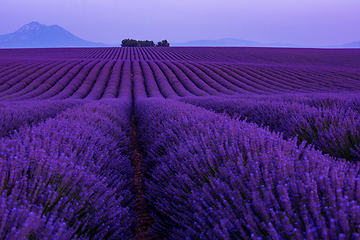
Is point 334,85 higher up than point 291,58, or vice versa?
point 291,58

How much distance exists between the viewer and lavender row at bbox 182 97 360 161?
2.65 metres

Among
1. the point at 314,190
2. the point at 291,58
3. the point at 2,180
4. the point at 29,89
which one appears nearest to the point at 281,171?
the point at 314,190

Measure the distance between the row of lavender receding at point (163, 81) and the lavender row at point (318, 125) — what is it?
10.1 metres

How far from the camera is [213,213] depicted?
150 cm

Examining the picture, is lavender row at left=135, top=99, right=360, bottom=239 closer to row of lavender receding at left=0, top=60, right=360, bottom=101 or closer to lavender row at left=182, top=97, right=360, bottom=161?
lavender row at left=182, top=97, right=360, bottom=161

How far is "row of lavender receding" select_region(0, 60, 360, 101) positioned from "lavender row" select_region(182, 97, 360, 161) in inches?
397

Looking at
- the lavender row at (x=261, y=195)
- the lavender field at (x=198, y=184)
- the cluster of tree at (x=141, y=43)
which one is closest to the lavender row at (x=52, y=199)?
the lavender field at (x=198, y=184)

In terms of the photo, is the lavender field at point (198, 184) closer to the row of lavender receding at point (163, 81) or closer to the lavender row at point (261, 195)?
the lavender row at point (261, 195)

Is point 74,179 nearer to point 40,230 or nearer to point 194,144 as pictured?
point 40,230

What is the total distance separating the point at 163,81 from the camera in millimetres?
18797

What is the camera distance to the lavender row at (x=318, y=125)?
2.65m


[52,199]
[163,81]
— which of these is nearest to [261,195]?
[52,199]

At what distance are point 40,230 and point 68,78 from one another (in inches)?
790

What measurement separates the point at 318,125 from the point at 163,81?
16.1 m
